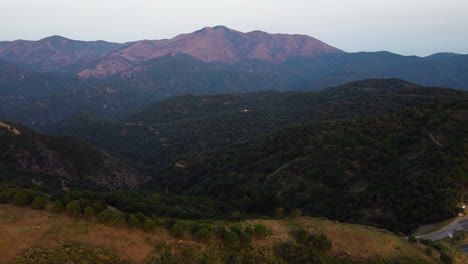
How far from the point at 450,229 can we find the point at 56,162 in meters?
101

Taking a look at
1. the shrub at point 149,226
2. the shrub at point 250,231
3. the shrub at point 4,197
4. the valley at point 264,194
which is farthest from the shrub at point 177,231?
the shrub at point 4,197

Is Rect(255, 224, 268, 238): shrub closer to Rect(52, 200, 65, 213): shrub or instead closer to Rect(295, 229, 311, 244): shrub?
Rect(295, 229, 311, 244): shrub

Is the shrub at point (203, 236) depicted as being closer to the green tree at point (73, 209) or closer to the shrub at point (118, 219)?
the shrub at point (118, 219)

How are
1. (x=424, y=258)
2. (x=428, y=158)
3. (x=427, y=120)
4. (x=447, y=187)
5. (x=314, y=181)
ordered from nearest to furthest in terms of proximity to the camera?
(x=424, y=258) < (x=447, y=187) < (x=428, y=158) < (x=314, y=181) < (x=427, y=120)

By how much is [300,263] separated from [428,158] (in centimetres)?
3851

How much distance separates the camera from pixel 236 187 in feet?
236

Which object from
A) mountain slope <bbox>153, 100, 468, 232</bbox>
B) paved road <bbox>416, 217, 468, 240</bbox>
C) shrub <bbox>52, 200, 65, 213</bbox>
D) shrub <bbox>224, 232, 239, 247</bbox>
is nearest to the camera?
shrub <bbox>224, 232, 239, 247</bbox>

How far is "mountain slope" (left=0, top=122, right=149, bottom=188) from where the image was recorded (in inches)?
3179

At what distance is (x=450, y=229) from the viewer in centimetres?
3416

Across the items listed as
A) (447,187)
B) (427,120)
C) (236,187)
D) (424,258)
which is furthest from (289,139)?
(424,258)

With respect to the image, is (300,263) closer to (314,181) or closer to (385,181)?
(385,181)

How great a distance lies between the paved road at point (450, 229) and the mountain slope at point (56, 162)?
274 feet

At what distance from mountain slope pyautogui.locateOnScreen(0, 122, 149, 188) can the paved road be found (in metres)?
83.6

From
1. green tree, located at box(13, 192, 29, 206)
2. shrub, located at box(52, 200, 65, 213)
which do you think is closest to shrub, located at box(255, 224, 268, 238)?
shrub, located at box(52, 200, 65, 213)
